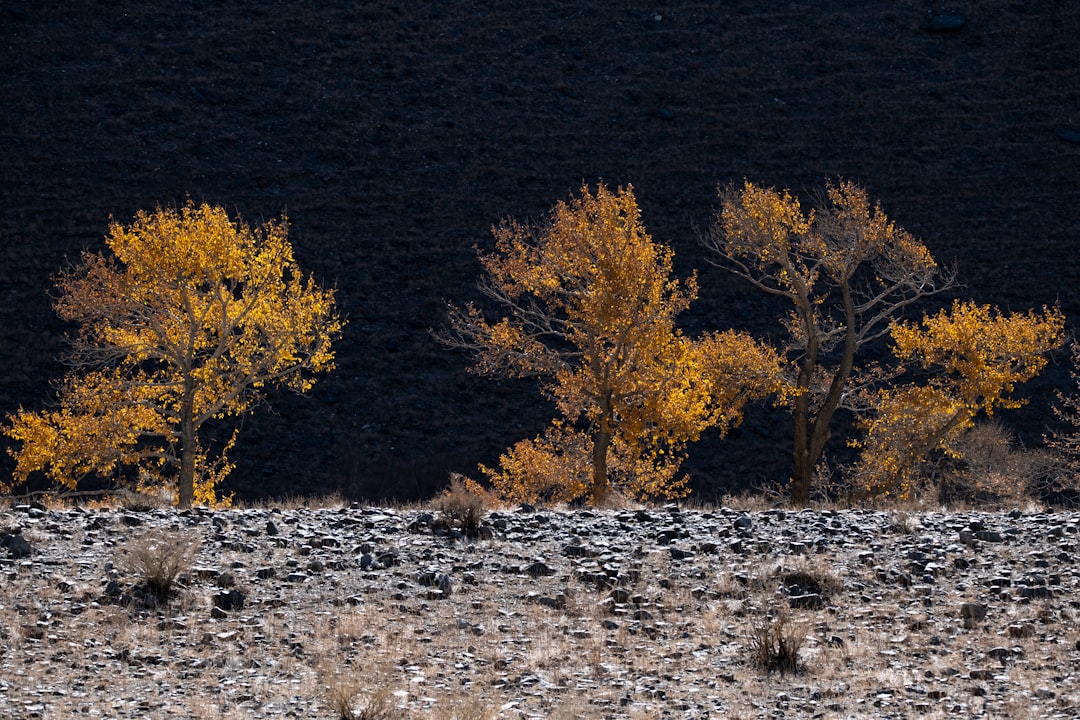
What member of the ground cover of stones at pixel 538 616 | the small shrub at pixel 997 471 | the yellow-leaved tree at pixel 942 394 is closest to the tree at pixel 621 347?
the yellow-leaved tree at pixel 942 394

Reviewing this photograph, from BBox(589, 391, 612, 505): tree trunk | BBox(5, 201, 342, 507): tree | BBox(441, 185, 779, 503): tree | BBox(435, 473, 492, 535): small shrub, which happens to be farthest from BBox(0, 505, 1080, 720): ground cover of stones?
BBox(5, 201, 342, 507): tree

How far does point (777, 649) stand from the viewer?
9852mm

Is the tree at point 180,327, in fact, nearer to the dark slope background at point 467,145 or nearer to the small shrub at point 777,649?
the small shrub at point 777,649

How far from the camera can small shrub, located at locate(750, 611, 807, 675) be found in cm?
965

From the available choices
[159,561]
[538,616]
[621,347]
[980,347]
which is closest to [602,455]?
[621,347]

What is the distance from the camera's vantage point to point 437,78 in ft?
195

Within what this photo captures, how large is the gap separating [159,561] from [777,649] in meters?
5.48

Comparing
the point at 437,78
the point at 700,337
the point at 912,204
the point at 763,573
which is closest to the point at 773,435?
Result: the point at 700,337

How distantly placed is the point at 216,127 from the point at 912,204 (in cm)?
3084

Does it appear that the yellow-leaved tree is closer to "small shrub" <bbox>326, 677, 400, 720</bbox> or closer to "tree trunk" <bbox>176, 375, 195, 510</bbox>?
"tree trunk" <bbox>176, 375, 195, 510</bbox>

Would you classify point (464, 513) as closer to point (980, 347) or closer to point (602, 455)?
point (602, 455)

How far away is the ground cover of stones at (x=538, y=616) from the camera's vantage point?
8938 mm

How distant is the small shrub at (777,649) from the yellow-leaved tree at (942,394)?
16.9m

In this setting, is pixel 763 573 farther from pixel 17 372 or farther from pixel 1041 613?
pixel 17 372
